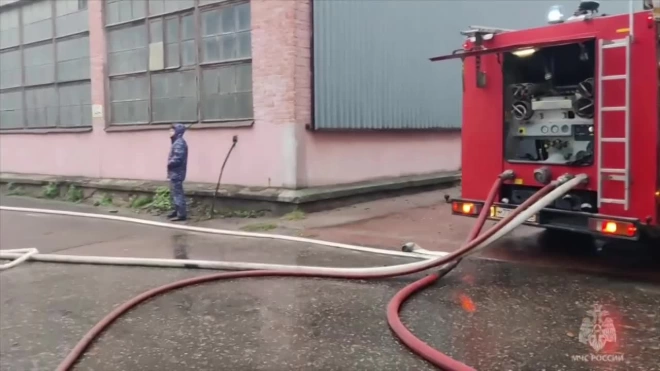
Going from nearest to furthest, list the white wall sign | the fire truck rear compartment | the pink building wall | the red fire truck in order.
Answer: the red fire truck < the fire truck rear compartment < the pink building wall < the white wall sign

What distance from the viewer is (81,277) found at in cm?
754

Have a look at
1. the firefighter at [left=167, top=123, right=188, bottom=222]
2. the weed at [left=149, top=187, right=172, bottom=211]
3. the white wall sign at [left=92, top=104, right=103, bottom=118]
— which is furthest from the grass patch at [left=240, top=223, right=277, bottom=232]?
the white wall sign at [left=92, top=104, right=103, bottom=118]

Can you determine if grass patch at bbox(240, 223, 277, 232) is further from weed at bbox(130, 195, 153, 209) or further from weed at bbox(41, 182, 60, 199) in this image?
weed at bbox(41, 182, 60, 199)

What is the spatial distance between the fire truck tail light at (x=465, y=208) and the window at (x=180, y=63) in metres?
5.10

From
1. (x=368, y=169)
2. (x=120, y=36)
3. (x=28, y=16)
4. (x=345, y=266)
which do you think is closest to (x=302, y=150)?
(x=368, y=169)

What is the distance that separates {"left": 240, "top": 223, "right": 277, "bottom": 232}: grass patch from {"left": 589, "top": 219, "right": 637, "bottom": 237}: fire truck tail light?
16.5ft

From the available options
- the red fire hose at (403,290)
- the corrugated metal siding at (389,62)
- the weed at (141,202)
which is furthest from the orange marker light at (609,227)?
the weed at (141,202)

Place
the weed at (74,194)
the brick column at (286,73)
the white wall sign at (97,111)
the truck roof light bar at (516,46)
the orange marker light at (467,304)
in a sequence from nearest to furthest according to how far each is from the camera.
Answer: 1. the orange marker light at (467,304)
2. the truck roof light bar at (516,46)
3. the brick column at (286,73)
4. the weed at (74,194)
5. the white wall sign at (97,111)

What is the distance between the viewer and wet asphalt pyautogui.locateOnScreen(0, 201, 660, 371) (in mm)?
4695

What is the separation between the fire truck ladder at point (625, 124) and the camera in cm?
646

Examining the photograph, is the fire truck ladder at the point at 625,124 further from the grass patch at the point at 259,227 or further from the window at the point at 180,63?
the window at the point at 180,63

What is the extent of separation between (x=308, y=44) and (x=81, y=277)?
591 centimetres

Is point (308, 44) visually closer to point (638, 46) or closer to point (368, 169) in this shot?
point (368, 169)

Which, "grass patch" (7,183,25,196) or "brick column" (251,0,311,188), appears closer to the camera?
"brick column" (251,0,311,188)
